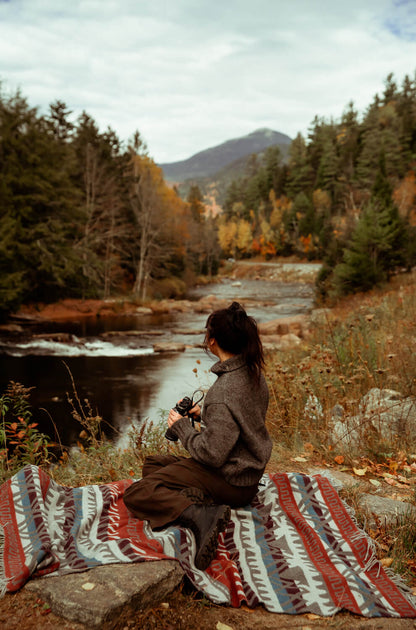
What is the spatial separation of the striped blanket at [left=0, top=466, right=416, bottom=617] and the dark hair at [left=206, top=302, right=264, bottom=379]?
99 centimetres

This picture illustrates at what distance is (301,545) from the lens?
2719mm

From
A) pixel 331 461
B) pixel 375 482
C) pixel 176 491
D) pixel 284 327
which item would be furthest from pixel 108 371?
pixel 176 491

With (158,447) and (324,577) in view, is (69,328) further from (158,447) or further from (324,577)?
(324,577)

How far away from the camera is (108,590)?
6.81 ft

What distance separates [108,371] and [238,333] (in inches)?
391

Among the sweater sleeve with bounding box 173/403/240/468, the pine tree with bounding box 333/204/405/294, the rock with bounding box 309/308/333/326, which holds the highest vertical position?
the pine tree with bounding box 333/204/405/294

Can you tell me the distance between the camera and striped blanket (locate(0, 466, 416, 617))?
7.45 feet

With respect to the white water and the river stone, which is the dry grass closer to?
the river stone

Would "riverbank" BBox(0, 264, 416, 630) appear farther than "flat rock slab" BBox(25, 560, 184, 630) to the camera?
Yes

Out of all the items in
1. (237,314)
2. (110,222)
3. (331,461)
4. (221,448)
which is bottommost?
(331,461)

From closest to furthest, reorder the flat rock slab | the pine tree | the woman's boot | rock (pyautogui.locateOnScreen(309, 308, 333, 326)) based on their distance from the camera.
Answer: the flat rock slab → the woman's boot → rock (pyautogui.locateOnScreen(309, 308, 333, 326)) → the pine tree

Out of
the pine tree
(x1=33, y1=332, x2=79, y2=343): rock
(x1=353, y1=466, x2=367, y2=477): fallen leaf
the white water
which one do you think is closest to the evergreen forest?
the pine tree

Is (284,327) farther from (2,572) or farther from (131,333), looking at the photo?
(2,572)

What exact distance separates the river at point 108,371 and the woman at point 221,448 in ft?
7.71
